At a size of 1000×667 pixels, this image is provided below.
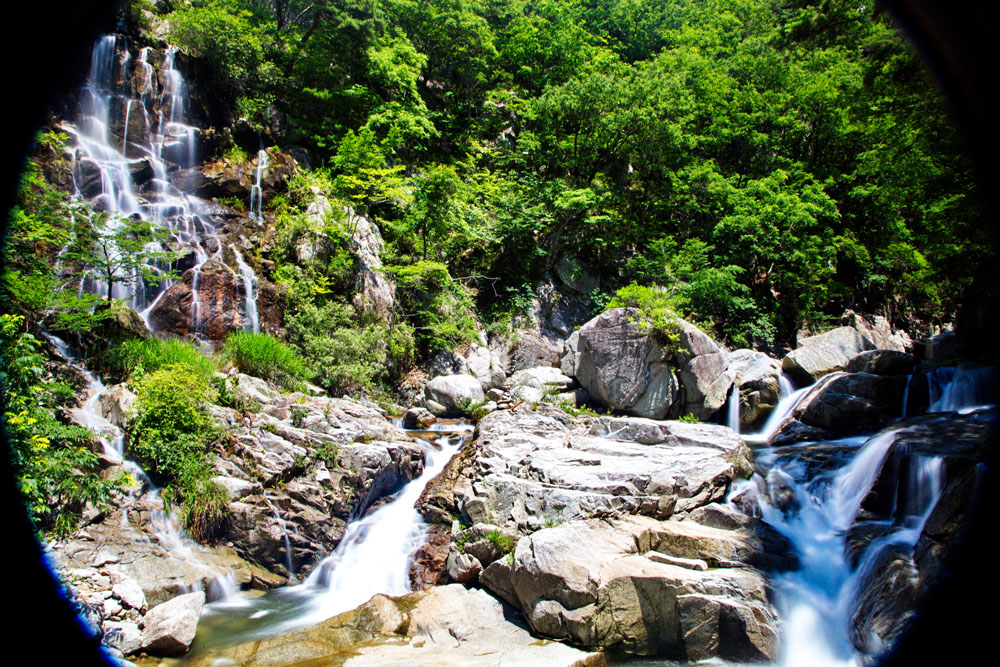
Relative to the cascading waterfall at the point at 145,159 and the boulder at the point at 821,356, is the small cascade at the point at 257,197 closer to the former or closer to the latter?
the cascading waterfall at the point at 145,159

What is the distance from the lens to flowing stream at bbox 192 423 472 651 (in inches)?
258

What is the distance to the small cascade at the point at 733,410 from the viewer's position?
1385 centimetres

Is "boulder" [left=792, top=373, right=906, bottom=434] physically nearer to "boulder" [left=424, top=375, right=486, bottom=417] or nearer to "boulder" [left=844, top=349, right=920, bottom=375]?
"boulder" [left=844, top=349, right=920, bottom=375]

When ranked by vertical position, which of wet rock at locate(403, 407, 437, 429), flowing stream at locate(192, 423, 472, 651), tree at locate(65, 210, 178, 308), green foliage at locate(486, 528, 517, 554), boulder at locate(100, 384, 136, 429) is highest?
tree at locate(65, 210, 178, 308)

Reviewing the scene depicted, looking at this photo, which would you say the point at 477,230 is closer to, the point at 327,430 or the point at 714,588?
the point at 327,430

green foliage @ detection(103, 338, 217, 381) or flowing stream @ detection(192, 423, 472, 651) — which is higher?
green foliage @ detection(103, 338, 217, 381)

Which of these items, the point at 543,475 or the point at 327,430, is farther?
the point at 327,430

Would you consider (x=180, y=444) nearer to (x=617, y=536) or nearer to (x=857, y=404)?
(x=617, y=536)

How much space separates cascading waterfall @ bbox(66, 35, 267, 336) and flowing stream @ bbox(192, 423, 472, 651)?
7702 mm

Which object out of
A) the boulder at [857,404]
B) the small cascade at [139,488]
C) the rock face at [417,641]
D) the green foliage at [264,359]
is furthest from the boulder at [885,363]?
the small cascade at [139,488]

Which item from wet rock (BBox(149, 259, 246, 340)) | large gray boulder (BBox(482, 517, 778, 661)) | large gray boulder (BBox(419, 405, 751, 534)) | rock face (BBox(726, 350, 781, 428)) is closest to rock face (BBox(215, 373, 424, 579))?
large gray boulder (BBox(419, 405, 751, 534))

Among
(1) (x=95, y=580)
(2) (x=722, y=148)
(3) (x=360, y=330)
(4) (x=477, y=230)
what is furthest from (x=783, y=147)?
(1) (x=95, y=580)

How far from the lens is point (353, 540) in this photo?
8.86m

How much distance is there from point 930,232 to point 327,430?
1438 centimetres
